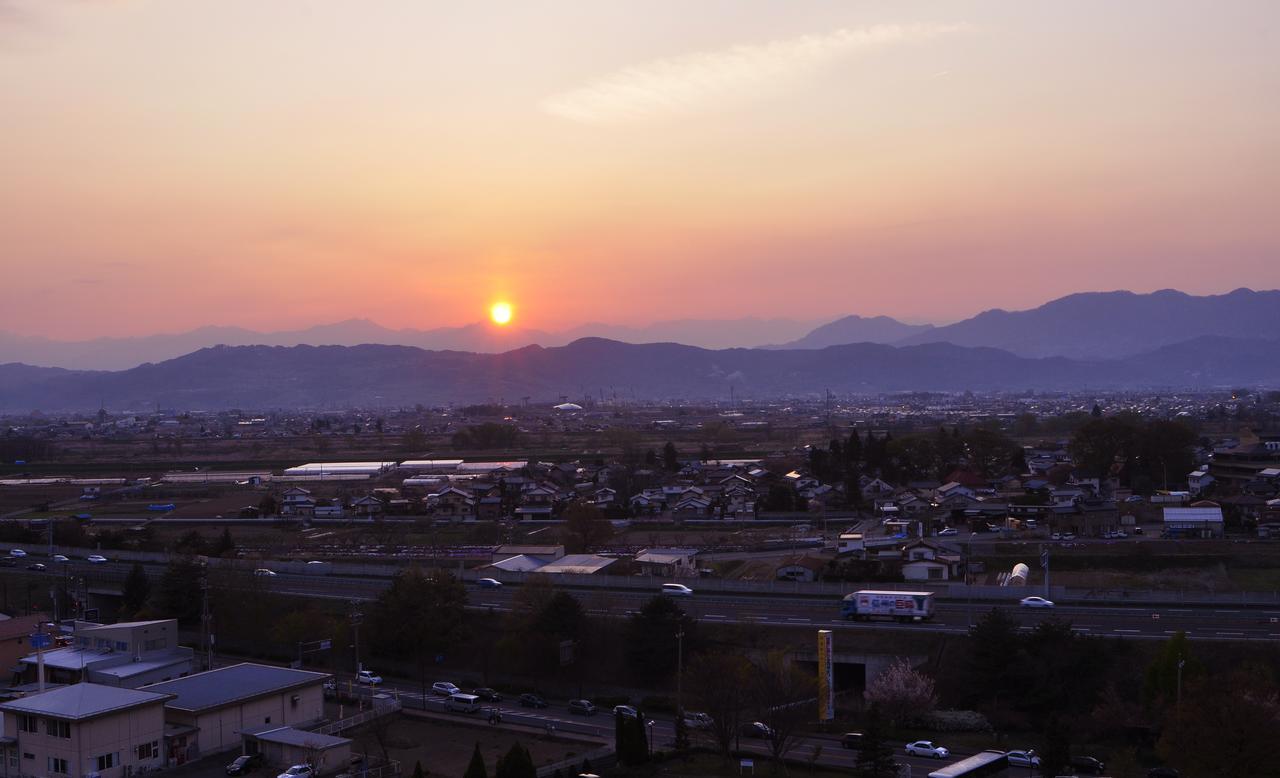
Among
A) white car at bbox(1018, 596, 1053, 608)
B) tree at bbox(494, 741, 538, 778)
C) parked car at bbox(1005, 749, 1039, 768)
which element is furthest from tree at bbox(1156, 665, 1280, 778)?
white car at bbox(1018, 596, 1053, 608)

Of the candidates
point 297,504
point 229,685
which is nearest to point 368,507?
point 297,504

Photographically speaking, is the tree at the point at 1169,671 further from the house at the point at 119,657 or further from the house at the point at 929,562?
the house at the point at 119,657

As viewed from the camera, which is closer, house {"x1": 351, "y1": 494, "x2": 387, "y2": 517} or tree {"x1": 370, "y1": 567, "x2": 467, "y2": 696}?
tree {"x1": 370, "y1": 567, "x2": 467, "y2": 696}

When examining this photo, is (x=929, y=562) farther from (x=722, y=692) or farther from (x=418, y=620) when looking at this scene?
(x=418, y=620)

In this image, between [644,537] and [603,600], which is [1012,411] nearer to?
[644,537]

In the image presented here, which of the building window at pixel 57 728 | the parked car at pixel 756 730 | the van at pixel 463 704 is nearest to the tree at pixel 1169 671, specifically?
the parked car at pixel 756 730

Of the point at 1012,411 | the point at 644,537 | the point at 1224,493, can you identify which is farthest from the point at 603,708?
the point at 1012,411

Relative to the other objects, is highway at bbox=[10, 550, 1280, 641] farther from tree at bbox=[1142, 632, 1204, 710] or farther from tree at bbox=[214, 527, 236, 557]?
tree at bbox=[214, 527, 236, 557]
